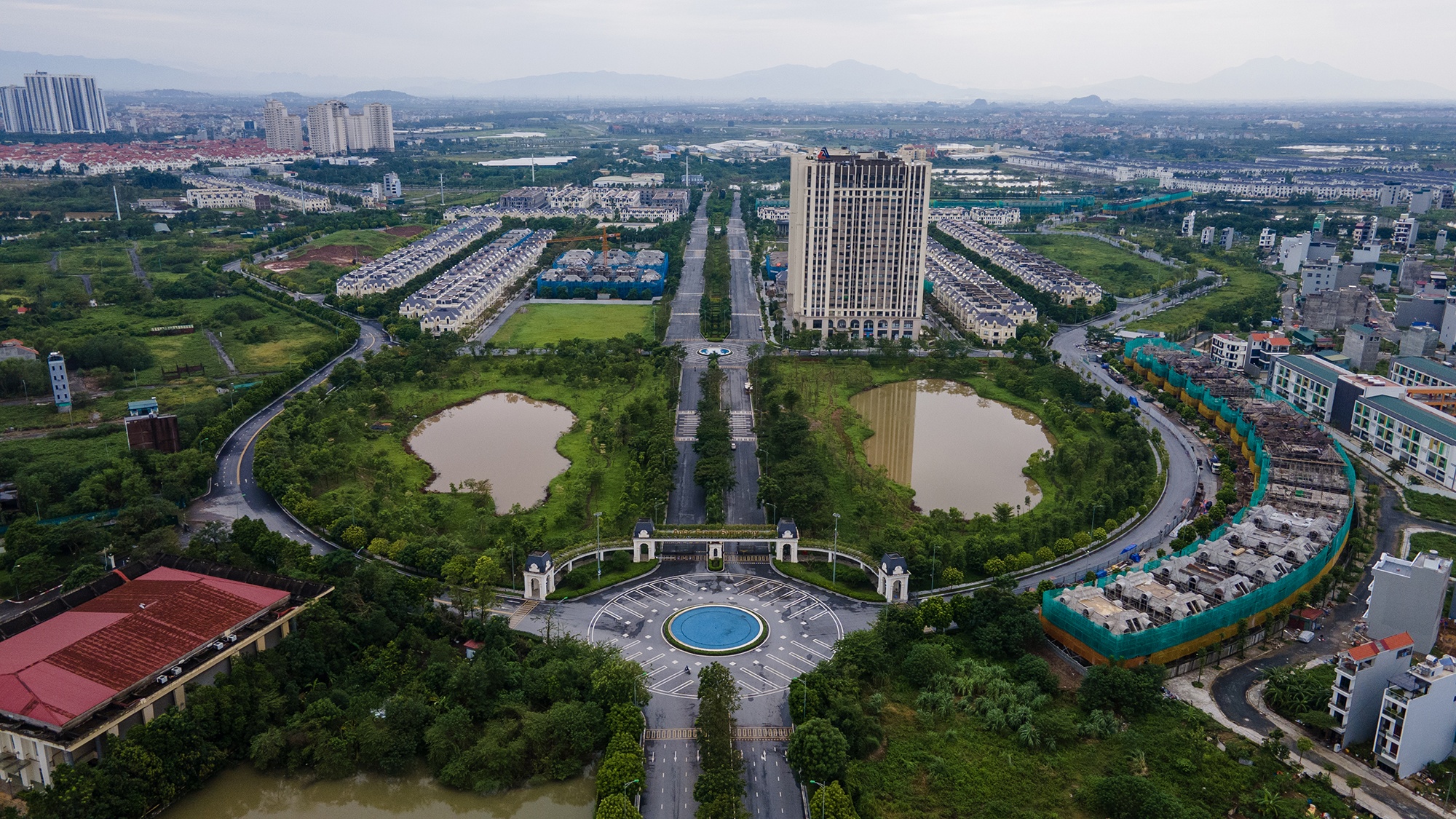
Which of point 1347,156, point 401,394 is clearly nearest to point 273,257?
point 401,394

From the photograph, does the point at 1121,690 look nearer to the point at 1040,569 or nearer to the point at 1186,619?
the point at 1186,619

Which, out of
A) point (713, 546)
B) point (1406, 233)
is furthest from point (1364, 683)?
point (1406, 233)

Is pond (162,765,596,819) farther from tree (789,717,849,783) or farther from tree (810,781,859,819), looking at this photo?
tree (810,781,859,819)

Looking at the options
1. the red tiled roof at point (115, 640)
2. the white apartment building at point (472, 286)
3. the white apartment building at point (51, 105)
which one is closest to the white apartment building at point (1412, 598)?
the red tiled roof at point (115, 640)

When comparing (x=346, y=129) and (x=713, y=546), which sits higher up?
(x=346, y=129)

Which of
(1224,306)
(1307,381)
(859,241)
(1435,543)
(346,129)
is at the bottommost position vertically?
(1435,543)
